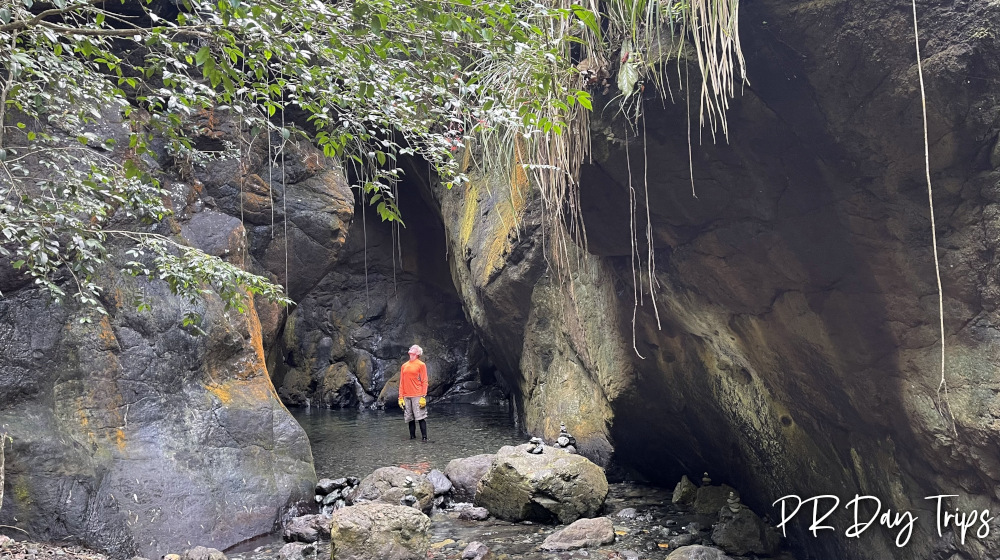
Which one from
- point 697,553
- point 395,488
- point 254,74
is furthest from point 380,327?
point 254,74

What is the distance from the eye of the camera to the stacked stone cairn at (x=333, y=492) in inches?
264

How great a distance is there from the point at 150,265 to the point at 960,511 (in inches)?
255

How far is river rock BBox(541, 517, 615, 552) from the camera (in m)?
5.58

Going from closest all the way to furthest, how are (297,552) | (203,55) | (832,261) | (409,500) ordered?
(203,55), (832,261), (297,552), (409,500)

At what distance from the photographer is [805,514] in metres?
5.61

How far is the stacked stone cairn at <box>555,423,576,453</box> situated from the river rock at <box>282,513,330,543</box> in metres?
3.14

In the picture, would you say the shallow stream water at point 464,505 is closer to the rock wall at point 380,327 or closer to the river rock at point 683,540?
the river rock at point 683,540

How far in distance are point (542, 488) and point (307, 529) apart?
6.60ft

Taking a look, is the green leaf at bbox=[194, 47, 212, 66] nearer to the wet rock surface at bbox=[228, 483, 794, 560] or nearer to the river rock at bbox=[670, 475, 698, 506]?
the wet rock surface at bbox=[228, 483, 794, 560]

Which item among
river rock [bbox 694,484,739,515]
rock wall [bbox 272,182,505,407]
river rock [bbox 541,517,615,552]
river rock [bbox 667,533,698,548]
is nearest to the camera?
river rock [bbox 541,517,615,552]

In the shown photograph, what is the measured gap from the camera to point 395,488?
6.77 m

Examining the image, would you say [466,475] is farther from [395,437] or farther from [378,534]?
[395,437]

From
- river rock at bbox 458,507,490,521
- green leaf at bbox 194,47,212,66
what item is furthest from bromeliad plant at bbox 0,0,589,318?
river rock at bbox 458,507,490,521

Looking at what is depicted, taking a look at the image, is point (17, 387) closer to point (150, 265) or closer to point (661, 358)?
point (150, 265)
